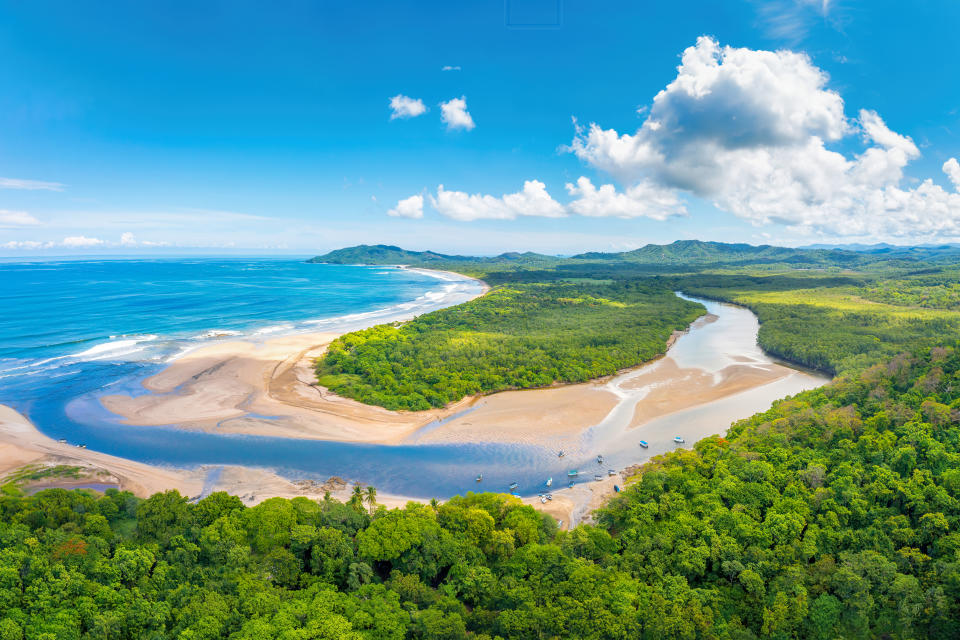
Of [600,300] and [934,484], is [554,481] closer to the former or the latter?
[934,484]

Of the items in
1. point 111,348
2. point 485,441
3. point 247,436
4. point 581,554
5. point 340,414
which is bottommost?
point 485,441

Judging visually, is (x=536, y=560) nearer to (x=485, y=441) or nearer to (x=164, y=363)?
(x=485, y=441)

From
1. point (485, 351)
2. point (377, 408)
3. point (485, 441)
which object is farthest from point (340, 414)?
point (485, 351)

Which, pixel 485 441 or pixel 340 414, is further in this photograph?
pixel 340 414

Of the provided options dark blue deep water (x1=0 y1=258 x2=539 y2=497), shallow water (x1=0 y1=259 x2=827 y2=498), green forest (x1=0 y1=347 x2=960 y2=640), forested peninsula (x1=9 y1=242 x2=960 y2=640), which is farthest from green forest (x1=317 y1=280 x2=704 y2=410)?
green forest (x1=0 y1=347 x2=960 y2=640)

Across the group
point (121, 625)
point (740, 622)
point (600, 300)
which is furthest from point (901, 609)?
point (600, 300)

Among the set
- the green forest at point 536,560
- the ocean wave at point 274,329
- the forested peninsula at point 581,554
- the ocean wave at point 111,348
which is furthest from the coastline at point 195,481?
the ocean wave at point 274,329

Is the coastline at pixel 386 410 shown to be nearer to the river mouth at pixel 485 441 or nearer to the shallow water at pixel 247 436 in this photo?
the river mouth at pixel 485 441
